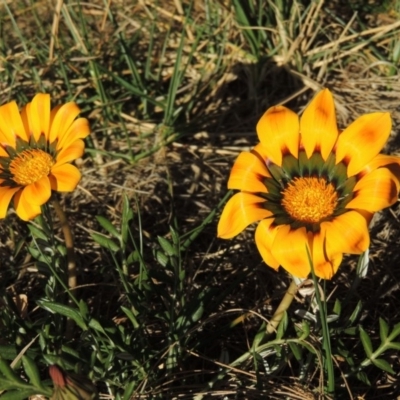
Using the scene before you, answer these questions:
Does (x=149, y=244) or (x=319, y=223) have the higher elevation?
(x=319, y=223)

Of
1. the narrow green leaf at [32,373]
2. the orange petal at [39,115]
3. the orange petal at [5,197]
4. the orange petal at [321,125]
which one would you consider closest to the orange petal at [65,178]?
the orange petal at [5,197]

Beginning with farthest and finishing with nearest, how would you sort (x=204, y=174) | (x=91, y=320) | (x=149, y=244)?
(x=204, y=174) → (x=149, y=244) → (x=91, y=320)

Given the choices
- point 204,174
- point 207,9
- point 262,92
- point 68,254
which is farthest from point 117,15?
point 68,254

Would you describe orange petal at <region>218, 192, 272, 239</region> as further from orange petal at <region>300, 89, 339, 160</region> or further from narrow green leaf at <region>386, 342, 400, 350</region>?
narrow green leaf at <region>386, 342, 400, 350</region>

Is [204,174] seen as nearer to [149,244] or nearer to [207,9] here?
[149,244]

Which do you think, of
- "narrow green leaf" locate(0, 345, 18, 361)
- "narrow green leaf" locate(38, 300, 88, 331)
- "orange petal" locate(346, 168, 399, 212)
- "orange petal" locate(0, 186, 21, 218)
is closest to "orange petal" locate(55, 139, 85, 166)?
"orange petal" locate(0, 186, 21, 218)

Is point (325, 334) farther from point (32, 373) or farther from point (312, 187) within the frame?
point (32, 373)

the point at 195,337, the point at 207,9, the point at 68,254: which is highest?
the point at 207,9
